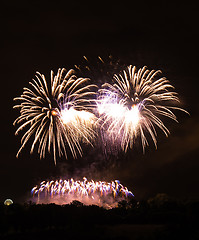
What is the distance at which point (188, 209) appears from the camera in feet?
90.3

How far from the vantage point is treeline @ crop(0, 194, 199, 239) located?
22.5 m

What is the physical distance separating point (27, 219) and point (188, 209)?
44.2 feet

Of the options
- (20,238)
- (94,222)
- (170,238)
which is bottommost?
(170,238)

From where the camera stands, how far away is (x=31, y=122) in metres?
38.5

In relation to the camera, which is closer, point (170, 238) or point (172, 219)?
point (170, 238)

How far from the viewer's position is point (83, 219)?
28594 mm

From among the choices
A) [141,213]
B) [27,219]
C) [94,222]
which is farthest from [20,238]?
[141,213]

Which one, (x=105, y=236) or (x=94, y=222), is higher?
(x=94, y=222)

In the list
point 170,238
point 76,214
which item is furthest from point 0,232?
point 170,238

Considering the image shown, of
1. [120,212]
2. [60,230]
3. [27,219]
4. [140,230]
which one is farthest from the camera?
[120,212]

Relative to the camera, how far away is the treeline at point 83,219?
73.7 feet

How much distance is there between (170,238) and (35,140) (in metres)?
22.7

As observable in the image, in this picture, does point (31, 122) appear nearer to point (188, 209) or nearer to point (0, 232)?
point (0, 232)

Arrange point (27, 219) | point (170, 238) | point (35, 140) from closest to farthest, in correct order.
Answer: point (170, 238) < point (27, 219) < point (35, 140)
